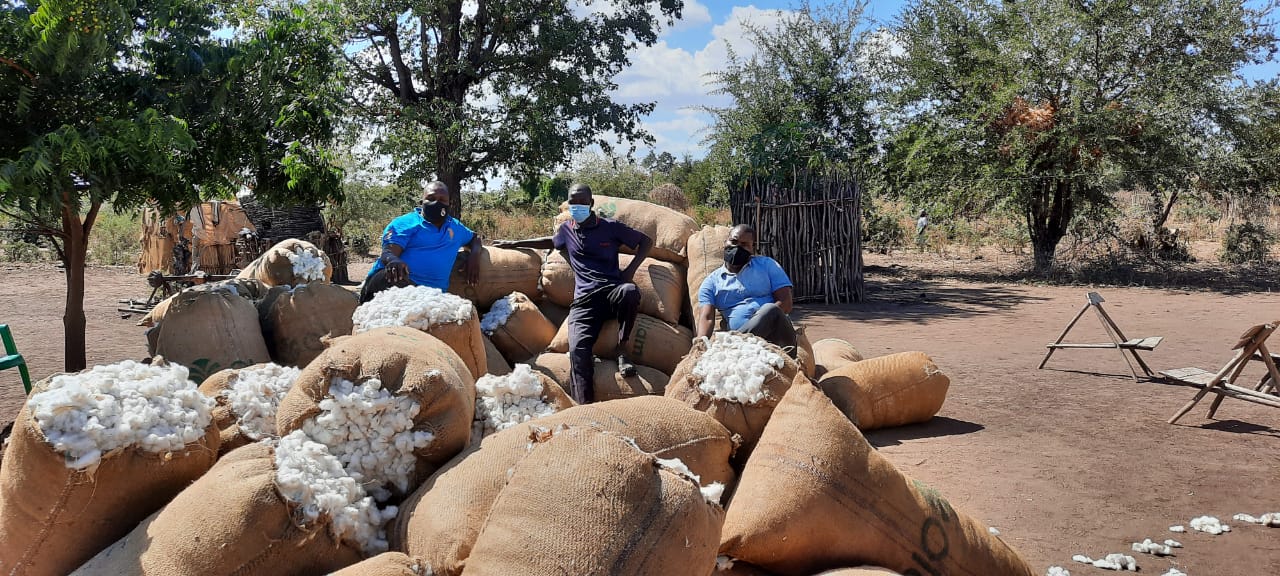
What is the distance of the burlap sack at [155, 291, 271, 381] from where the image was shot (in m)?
4.54

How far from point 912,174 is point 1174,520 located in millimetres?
13572

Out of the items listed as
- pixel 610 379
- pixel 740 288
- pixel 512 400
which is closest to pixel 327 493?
pixel 512 400

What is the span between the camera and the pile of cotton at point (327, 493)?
7.32 ft

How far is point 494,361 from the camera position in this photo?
5395 mm

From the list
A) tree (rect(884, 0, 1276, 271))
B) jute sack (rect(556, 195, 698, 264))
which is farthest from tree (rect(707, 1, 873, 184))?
jute sack (rect(556, 195, 698, 264))

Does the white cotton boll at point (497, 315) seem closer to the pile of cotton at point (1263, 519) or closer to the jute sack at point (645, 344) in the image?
the jute sack at point (645, 344)

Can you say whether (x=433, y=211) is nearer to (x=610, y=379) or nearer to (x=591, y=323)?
(x=591, y=323)

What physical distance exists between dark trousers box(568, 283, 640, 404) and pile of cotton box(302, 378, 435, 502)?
2.62 meters

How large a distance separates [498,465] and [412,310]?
173 cm

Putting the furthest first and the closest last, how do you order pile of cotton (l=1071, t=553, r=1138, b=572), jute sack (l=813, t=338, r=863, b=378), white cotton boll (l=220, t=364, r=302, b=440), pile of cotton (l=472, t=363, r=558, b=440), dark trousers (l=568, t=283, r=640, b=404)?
1. jute sack (l=813, t=338, r=863, b=378)
2. dark trousers (l=568, t=283, r=640, b=404)
3. pile of cotton (l=1071, t=553, r=1138, b=572)
4. pile of cotton (l=472, t=363, r=558, b=440)
5. white cotton boll (l=220, t=364, r=302, b=440)

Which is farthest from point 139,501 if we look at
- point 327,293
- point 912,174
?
point 912,174

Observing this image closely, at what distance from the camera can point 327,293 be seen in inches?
195

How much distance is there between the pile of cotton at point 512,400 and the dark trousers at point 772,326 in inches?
79.8

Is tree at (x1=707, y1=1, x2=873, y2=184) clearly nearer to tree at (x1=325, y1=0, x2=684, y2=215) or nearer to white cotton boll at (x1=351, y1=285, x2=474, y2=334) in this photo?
tree at (x1=325, y1=0, x2=684, y2=215)
